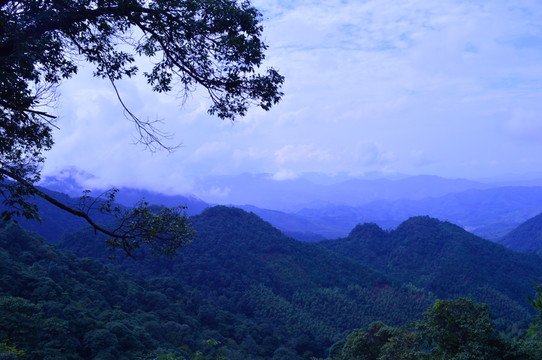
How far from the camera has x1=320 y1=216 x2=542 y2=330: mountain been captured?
53862 millimetres

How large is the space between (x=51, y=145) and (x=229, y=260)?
5118cm

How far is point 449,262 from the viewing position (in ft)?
206

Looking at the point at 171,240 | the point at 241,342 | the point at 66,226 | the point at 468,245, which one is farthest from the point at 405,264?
the point at 171,240

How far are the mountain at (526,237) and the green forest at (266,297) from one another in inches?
2040

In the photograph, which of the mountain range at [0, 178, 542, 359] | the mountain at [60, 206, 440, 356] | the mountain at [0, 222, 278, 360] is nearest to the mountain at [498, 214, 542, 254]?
the mountain range at [0, 178, 542, 359]

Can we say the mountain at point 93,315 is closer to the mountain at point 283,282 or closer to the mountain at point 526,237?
the mountain at point 283,282

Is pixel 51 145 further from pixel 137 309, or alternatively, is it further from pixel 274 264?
pixel 274 264

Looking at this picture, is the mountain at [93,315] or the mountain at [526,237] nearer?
the mountain at [93,315]

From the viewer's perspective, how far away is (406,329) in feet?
56.8

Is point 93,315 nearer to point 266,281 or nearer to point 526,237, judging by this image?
point 266,281

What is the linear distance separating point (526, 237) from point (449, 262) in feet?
260

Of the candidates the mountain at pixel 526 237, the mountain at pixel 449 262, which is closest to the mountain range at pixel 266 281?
the mountain at pixel 449 262

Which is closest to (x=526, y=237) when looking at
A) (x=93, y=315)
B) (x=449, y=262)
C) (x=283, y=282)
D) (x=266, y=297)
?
(x=449, y=262)

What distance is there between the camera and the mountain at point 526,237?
366ft
